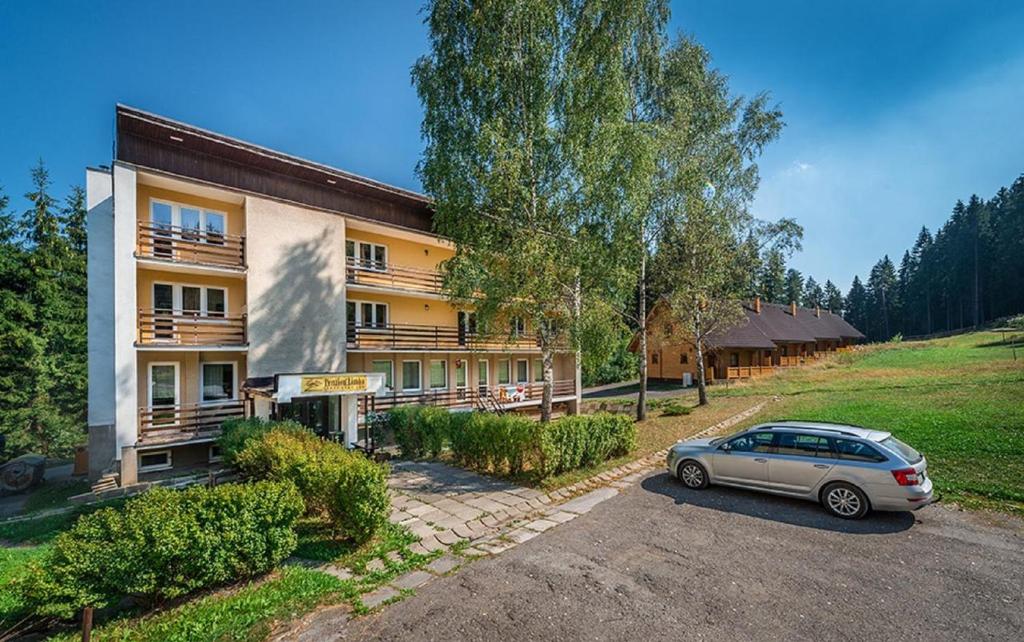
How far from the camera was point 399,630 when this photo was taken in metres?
4.96

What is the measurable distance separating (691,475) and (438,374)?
46.6ft

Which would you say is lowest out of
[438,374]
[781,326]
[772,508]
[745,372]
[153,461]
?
[153,461]

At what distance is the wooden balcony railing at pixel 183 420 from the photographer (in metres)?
13.4

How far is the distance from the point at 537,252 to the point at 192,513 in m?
9.02

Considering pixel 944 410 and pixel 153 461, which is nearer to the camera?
pixel 153 461

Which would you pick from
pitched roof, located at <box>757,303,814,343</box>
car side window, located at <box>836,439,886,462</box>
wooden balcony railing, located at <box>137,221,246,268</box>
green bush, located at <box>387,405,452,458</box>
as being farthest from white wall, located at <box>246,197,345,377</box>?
pitched roof, located at <box>757,303,814,343</box>

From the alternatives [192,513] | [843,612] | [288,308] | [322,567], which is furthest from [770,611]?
[288,308]

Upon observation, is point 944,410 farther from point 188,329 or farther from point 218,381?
point 188,329

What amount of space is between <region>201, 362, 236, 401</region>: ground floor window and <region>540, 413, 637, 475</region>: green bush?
41.0 feet

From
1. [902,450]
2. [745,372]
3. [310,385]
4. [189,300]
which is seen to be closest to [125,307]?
[189,300]

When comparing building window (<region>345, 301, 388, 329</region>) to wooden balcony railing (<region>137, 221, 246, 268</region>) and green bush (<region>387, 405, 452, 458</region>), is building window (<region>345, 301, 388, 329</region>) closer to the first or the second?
wooden balcony railing (<region>137, 221, 246, 268</region>)

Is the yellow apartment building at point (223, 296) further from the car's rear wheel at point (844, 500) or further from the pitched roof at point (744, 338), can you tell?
the pitched roof at point (744, 338)

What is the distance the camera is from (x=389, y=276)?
1977cm

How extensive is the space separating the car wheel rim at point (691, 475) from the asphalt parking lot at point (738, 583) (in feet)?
5.08
